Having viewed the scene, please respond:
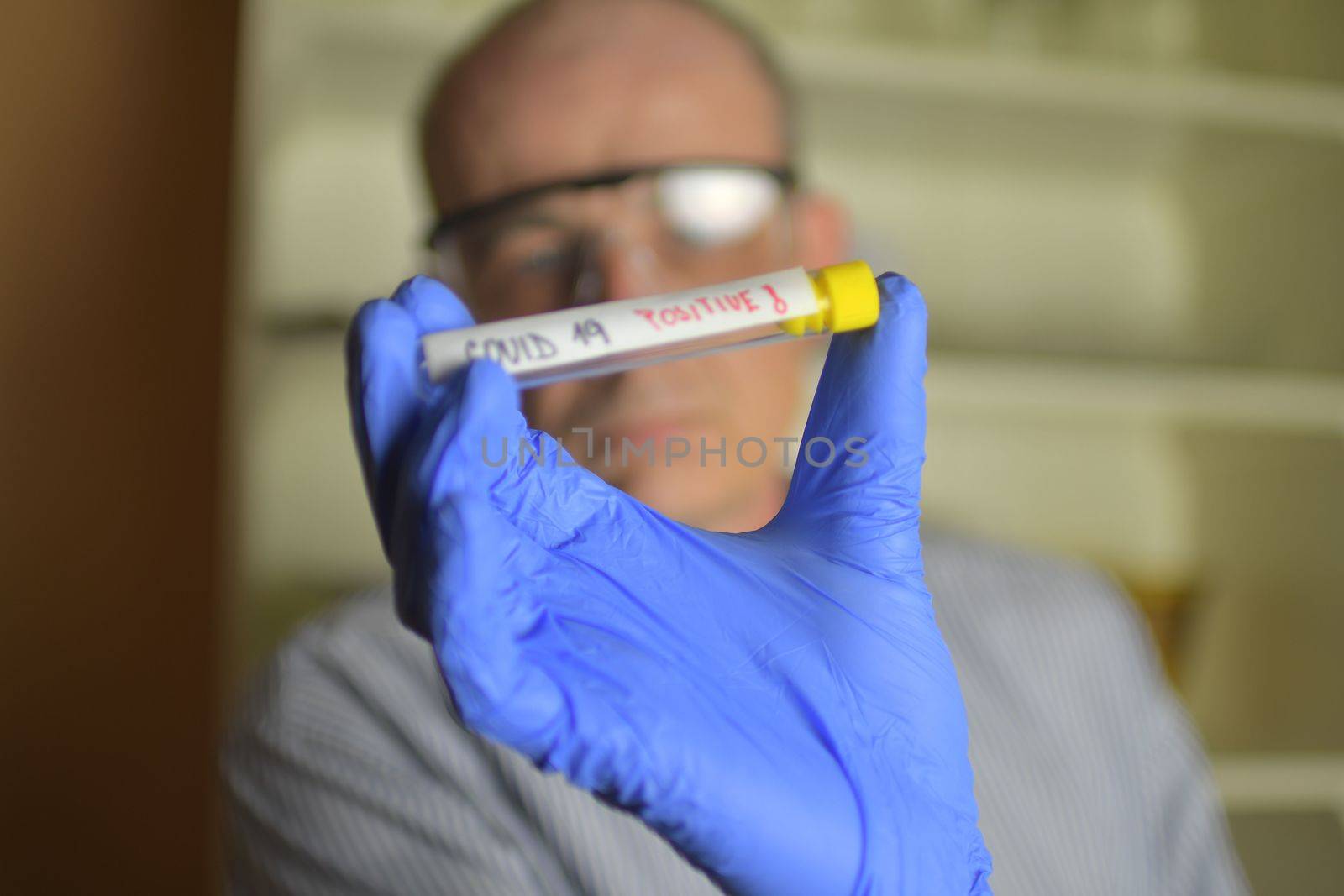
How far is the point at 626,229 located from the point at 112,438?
86 cm

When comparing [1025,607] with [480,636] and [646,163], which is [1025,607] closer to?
[646,163]

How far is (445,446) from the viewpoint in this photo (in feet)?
1.35

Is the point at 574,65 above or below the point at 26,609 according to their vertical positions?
above

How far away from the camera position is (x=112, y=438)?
1.33m

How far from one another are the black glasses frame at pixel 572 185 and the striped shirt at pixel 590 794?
44 centimetres

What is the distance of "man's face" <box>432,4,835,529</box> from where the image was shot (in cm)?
93

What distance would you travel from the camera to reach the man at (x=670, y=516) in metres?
0.81

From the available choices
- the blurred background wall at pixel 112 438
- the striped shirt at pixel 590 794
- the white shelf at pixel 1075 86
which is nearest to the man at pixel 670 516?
the striped shirt at pixel 590 794

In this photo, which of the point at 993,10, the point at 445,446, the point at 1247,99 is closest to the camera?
the point at 445,446

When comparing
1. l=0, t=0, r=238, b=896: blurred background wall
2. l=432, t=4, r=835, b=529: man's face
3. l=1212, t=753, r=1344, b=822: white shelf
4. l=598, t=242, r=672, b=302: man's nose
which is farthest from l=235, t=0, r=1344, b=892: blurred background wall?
l=598, t=242, r=672, b=302: man's nose

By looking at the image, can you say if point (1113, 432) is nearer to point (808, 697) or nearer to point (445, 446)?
point (808, 697)

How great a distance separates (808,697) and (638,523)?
0.13 meters

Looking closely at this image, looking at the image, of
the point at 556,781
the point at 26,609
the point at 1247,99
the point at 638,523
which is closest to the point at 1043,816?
the point at 556,781

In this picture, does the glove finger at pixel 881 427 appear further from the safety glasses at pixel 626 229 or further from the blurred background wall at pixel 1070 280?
the blurred background wall at pixel 1070 280
